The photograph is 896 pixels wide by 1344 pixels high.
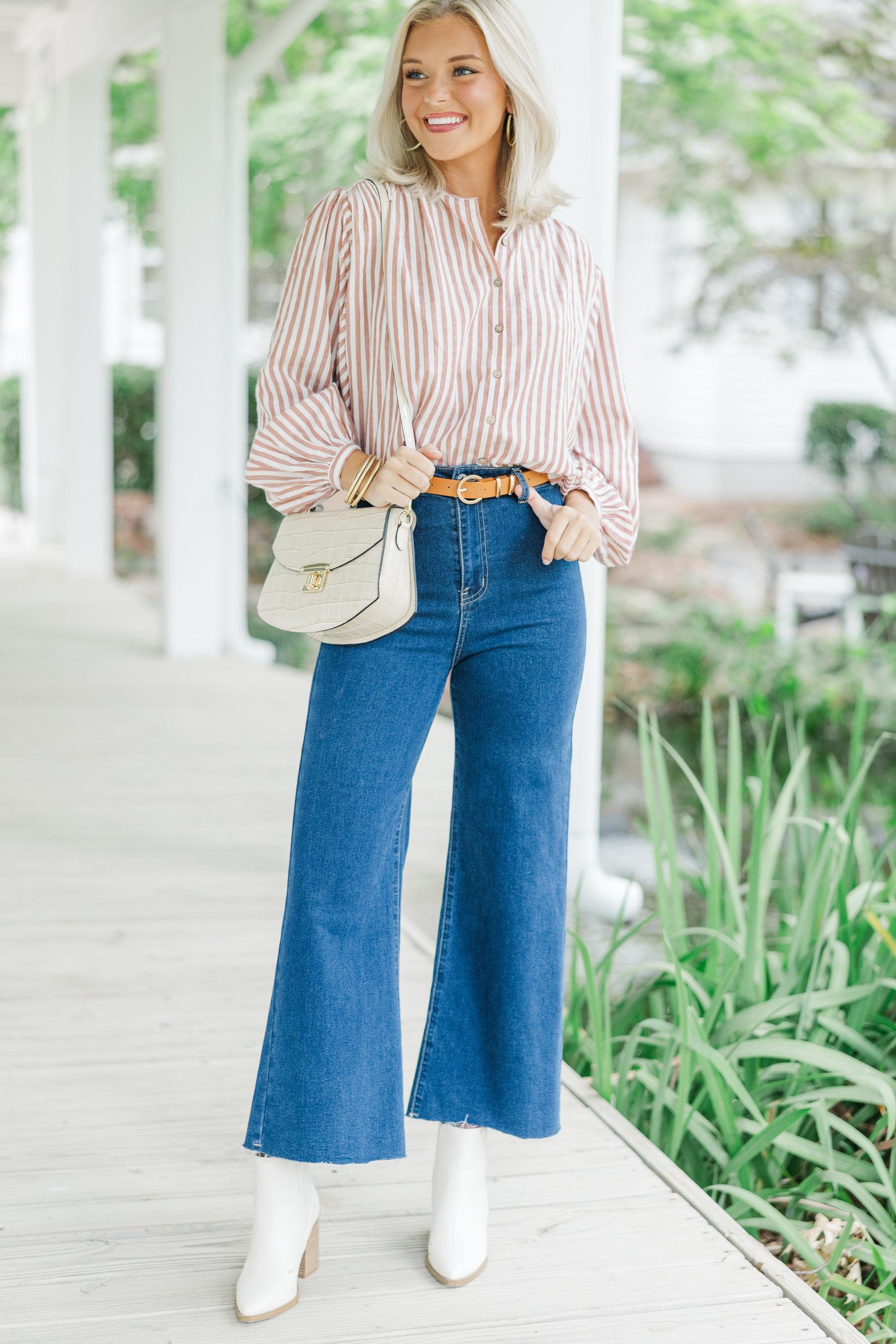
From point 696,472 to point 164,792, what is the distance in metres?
12.1

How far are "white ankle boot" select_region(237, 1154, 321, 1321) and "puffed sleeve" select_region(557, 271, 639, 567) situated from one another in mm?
815

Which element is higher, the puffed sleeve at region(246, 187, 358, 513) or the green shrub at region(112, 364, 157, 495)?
the green shrub at region(112, 364, 157, 495)

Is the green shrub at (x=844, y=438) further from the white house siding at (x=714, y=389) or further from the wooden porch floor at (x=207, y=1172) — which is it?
the wooden porch floor at (x=207, y=1172)

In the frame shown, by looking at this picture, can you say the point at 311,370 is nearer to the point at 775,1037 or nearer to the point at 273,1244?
the point at 273,1244

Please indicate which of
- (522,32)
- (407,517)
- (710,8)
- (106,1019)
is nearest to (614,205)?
(522,32)

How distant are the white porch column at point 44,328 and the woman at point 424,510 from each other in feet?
27.0

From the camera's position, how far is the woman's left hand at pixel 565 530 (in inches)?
64.2

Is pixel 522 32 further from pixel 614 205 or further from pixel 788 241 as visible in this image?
pixel 788 241

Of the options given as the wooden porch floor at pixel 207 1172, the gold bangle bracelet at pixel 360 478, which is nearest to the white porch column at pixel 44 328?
the wooden porch floor at pixel 207 1172

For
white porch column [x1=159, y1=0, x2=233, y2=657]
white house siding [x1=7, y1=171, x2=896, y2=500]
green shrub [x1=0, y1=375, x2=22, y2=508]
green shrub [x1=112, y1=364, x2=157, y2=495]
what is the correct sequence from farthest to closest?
white house siding [x1=7, y1=171, x2=896, y2=500] < green shrub [x1=0, y1=375, x2=22, y2=508] < green shrub [x1=112, y1=364, x2=157, y2=495] < white porch column [x1=159, y1=0, x2=233, y2=657]

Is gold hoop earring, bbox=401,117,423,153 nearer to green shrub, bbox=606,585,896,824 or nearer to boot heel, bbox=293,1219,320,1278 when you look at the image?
boot heel, bbox=293,1219,320,1278

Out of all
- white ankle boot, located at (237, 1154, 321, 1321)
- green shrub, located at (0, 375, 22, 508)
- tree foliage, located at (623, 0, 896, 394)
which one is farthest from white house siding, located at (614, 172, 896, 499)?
white ankle boot, located at (237, 1154, 321, 1321)

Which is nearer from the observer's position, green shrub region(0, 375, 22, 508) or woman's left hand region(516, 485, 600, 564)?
woman's left hand region(516, 485, 600, 564)

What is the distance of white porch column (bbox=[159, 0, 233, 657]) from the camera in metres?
5.87
